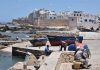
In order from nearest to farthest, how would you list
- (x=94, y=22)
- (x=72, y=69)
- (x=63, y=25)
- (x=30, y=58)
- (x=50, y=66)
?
(x=50, y=66) → (x=72, y=69) → (x=30, y=58) → (x=94, y=22) → (x=63, y=25)

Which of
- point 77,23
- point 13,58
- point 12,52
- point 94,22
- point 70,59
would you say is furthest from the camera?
point 77,23

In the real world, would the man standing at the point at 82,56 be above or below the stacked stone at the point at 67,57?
above

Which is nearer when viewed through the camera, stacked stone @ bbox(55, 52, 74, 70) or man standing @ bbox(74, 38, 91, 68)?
man standing @ bbox(74, 38, 91, 68)

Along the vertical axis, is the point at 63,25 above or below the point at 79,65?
below

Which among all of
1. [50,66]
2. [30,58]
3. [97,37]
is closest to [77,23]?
[97,37]

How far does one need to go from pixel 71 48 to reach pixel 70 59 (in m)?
2.12

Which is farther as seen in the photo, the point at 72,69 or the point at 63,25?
the point at 63,25

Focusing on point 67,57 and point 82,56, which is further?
point 67,57

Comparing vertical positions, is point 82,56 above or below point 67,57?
above

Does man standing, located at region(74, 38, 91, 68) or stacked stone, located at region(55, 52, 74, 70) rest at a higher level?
man standing, located at region(74, 38, 91, 68)

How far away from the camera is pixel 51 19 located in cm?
18912

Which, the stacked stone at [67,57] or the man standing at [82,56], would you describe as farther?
the stacked stone at [67,57]

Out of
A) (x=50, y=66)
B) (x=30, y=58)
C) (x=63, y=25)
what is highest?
(x=50, y=66)

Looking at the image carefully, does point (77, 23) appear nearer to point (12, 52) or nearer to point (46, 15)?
point (46, 15)
